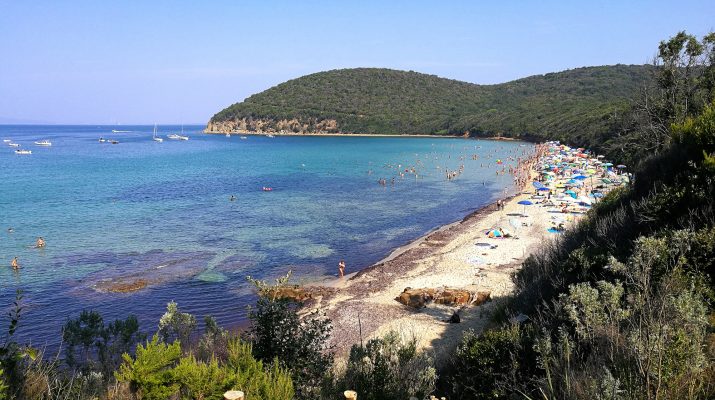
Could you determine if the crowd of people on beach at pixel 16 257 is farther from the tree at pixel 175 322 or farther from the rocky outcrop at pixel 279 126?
the rocky outcrop at pixel 279 126

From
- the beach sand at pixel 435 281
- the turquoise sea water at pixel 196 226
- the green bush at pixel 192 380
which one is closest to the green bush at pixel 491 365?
the beach sand at pixel 435 281

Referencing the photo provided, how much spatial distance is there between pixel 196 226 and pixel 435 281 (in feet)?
63.1

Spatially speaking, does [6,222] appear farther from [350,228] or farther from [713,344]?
[713,344]

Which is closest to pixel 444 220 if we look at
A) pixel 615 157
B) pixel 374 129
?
pixel 615 157

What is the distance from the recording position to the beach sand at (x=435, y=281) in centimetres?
1423

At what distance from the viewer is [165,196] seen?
45000mm

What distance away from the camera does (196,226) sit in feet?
106

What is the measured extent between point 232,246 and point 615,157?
42.1 meters

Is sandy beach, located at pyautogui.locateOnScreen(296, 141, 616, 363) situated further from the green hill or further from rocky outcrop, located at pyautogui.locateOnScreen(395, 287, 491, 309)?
the green hill

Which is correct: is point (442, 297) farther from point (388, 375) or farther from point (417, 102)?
point (417, 102)

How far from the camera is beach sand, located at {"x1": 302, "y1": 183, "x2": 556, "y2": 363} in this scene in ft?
46.7

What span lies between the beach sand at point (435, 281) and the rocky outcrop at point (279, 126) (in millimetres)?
119869

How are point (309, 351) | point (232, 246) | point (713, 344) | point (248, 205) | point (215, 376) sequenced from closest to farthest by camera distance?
point (713, 344)
point (215, 376)
point (309, 351)
point (232, 246)
point (248, 205)

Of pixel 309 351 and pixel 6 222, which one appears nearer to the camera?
pixel 309 351
